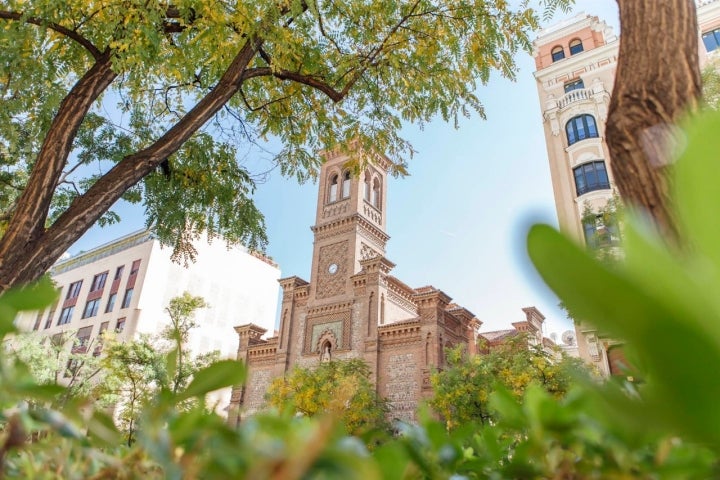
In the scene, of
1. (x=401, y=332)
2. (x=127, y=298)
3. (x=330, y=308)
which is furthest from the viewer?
(x=127, y=298)

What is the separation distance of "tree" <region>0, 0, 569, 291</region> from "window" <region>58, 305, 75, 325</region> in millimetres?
28407

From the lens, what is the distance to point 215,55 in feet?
16.6

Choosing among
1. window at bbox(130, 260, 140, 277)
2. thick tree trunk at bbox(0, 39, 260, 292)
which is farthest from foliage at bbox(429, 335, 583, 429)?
window at bbox(130, 260, 140, 277)

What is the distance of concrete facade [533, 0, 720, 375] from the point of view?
15.5 meters

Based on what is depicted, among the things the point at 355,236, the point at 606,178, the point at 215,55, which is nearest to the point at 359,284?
the point at 355,236

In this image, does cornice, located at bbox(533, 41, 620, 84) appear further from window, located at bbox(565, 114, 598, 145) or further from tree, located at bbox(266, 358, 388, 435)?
tree, located at bbox(266, 358, 388, 435)

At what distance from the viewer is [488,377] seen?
12.1 metres

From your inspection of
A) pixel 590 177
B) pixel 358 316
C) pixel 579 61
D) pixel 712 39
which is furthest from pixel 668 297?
pixel 579 61

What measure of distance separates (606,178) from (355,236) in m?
11.2

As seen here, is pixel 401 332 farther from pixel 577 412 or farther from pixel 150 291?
pixel 577 412

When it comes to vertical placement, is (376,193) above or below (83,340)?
above

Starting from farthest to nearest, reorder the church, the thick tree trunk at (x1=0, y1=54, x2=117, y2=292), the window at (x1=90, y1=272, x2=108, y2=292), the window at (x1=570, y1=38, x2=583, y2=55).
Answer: the window at (x1=90, y1=272, x2=108, y2=292) < the window at (x1=570, y1=38, x2=583, y2=55) < the church < the thick tree trunk at (x1=0, y1=54, x2=117, y2=292)

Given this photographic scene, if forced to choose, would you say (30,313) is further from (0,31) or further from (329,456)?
(0,31)

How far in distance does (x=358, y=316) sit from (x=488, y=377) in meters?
9.06
